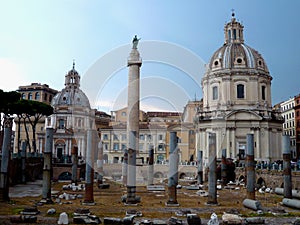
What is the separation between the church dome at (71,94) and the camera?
3191 inches

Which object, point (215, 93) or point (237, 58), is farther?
point (215, 93)

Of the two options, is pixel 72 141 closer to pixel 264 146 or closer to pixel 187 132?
pixel 187 132

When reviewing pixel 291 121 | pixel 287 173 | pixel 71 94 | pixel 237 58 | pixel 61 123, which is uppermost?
pixel 237 58

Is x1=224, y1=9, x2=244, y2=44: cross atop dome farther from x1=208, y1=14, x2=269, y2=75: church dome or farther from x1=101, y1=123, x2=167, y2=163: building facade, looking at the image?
x1=101, y1=123, x2=167, y2=163: building facade

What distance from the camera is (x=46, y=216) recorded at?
47.7ft

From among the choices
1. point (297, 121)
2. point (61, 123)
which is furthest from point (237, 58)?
point (61, 123)

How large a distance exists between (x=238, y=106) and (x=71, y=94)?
4261 cm

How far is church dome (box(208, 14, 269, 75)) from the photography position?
179ft

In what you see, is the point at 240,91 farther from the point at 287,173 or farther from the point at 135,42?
the point at 287,173

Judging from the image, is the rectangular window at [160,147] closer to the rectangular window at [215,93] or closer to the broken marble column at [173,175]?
the rectangular window at [215,93]

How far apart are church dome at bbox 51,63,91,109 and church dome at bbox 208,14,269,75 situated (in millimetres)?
36081

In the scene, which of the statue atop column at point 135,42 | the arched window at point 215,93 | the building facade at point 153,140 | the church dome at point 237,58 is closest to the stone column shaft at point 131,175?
the statue atop column at point 135,42

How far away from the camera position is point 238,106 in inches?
2092

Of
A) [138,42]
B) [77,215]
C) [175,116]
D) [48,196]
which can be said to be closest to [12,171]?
[48,196]
